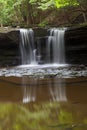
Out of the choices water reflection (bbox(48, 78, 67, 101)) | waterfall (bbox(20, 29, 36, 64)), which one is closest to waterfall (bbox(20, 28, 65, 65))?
waterfall (bbox(20, 29, 36, 64))

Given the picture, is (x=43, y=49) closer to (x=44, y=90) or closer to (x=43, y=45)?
(x=43, y=45)

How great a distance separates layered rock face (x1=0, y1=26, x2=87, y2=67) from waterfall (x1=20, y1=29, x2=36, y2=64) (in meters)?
0.23

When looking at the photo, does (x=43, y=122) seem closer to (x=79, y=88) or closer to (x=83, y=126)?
(x=83, y=126)

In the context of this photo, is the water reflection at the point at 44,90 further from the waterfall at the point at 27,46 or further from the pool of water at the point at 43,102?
the waterfall at the point at 27,46

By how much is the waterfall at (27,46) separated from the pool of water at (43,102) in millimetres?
5317

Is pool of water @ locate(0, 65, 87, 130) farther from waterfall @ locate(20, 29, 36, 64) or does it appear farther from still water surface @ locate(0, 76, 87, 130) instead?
waterfall @ locate(20, 29, 36, 64)

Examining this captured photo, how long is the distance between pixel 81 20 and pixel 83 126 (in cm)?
1927

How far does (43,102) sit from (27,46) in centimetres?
1049

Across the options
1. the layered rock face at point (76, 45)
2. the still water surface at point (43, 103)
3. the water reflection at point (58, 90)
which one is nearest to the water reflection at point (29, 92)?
the still water surface at point (43, 103)

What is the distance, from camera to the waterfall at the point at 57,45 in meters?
18.0

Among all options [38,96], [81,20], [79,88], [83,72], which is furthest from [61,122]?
[81,20]

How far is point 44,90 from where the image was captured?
1014 centimetres

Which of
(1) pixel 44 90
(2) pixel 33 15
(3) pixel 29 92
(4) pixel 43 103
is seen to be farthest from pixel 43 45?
(4) pixel 43 103

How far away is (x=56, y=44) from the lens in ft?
59.7
